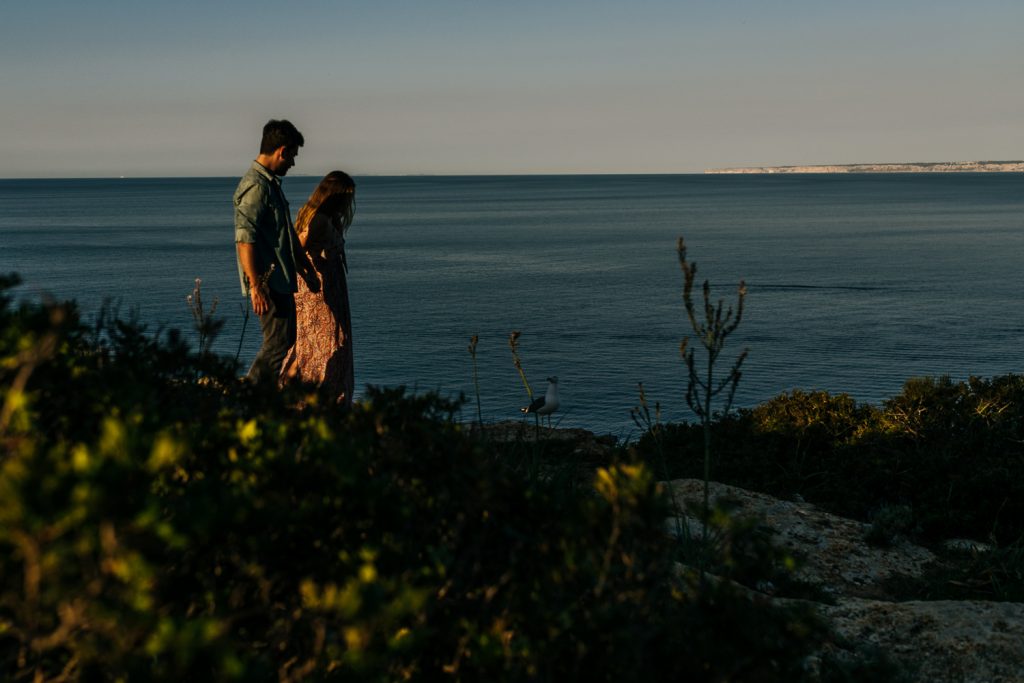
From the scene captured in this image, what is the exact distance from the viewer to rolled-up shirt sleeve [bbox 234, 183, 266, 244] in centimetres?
690

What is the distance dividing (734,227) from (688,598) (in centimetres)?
9493

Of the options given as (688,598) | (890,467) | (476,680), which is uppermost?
(688,598)

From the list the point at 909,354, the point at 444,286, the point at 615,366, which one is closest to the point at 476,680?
the point at 615,366

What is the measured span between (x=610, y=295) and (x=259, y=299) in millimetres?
38005

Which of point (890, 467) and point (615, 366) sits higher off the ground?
point (890, 467)

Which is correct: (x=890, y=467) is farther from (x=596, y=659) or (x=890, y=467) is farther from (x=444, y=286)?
(x=444, y=286)

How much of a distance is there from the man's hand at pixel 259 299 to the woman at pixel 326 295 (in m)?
0.93

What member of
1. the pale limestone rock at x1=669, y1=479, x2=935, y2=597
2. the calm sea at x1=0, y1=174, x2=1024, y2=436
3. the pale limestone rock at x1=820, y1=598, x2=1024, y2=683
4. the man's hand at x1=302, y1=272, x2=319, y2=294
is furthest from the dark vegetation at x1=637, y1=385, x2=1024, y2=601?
the calm sea at x1=0, y1=174, x2=1024, y2=436

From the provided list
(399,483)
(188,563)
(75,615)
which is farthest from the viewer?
(399,483)

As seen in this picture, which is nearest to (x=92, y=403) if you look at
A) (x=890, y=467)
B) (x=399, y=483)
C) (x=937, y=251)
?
(x=399, y=483)

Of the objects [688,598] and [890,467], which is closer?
[688,598]

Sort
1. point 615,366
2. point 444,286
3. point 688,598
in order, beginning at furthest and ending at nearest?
point 444,286, point 615,366, point 688,598

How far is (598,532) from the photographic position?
2463mm

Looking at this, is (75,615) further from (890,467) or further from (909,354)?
(909,354)
